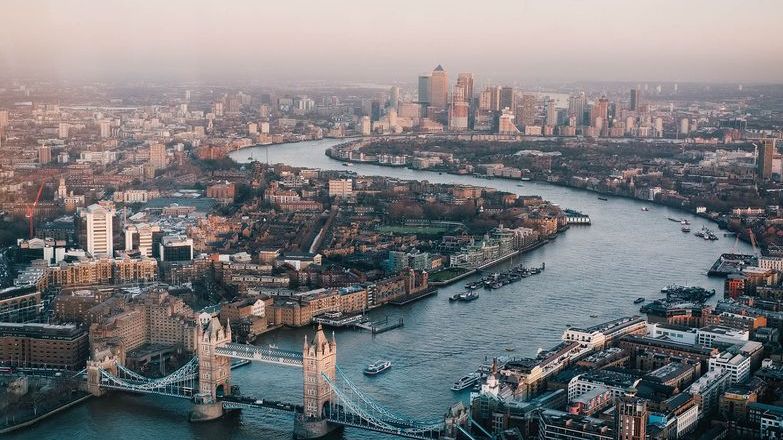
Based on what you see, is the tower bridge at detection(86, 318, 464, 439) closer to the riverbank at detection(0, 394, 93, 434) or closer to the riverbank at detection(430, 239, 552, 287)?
the riverbank at detection(0, 394, 93, 434)

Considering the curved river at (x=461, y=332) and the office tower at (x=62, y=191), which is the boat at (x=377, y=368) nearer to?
the curved river at (x=461, y=332)

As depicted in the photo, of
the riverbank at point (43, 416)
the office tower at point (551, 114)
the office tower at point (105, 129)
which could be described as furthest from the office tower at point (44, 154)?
the office tower at point (551, 114)

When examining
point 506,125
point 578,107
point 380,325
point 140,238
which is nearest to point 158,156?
point 140,238

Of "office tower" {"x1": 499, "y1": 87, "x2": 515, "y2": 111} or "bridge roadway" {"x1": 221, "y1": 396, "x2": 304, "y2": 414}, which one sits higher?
"office tower" {"x1": 499, "y1": 87, "x2": 515, "y2": 111}

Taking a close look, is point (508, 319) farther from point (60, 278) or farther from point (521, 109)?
point (521, 109)

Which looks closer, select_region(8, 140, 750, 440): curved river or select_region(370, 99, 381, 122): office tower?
select_region(8, 140, 750, 440): curved river

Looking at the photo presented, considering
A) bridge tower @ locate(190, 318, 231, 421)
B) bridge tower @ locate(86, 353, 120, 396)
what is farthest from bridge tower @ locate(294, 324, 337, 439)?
Answer: bridge tower @ locate(86, 353, 120, 396)

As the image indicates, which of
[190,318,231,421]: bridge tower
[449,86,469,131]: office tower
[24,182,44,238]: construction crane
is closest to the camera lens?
[190,318,231,421]: bridge tower

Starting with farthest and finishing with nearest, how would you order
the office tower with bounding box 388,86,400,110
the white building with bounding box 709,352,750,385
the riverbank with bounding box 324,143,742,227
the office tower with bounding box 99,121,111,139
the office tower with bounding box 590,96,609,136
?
the office tower with bounding box 388,86,400,110, the office tower with bounding box 590,96,609,136, the riverbank with bounding box 324,143,742,227, the office tower with bounding box 99,121,111,139, the white building with bounding box 709,352,750,385
